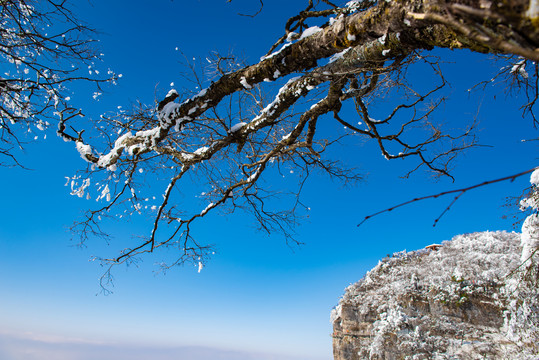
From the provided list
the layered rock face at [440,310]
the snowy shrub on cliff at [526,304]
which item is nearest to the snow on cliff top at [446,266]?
the layered rock face at [440,310]

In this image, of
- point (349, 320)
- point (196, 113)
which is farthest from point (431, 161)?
point (349, 320)

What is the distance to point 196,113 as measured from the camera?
138 inches

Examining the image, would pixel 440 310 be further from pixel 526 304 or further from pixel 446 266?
pixel 526 304

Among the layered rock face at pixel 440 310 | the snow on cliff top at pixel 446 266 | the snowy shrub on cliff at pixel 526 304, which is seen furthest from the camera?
the snow on cliff top at pixel 446 266

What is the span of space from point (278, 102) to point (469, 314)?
1179cm

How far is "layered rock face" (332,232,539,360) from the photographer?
9312 mm

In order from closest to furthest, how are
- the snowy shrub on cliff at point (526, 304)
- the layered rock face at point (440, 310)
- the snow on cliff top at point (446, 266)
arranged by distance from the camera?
the snowy shrub on cliff at point (526, 304) → the layered rock face at point (440, 310) → the snow on cliff top at point (446, 266)

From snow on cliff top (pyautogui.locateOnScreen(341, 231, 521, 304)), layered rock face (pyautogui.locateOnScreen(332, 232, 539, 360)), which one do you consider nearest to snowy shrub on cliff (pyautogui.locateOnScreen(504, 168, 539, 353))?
layered rock face (pyautogui.locateOnScreen(332, 232, 539, 360))

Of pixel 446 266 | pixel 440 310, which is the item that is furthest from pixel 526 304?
pixel 446 266

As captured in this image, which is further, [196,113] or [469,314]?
[469,314]

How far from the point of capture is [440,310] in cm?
1092

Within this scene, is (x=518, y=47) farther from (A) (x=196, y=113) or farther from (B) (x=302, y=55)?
(A) (x=196, y=113)

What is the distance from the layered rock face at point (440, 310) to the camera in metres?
9.31

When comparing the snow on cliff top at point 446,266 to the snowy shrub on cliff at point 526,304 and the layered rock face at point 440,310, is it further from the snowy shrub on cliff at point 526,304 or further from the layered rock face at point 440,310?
the snowy shrub on cliff at point 526,304
